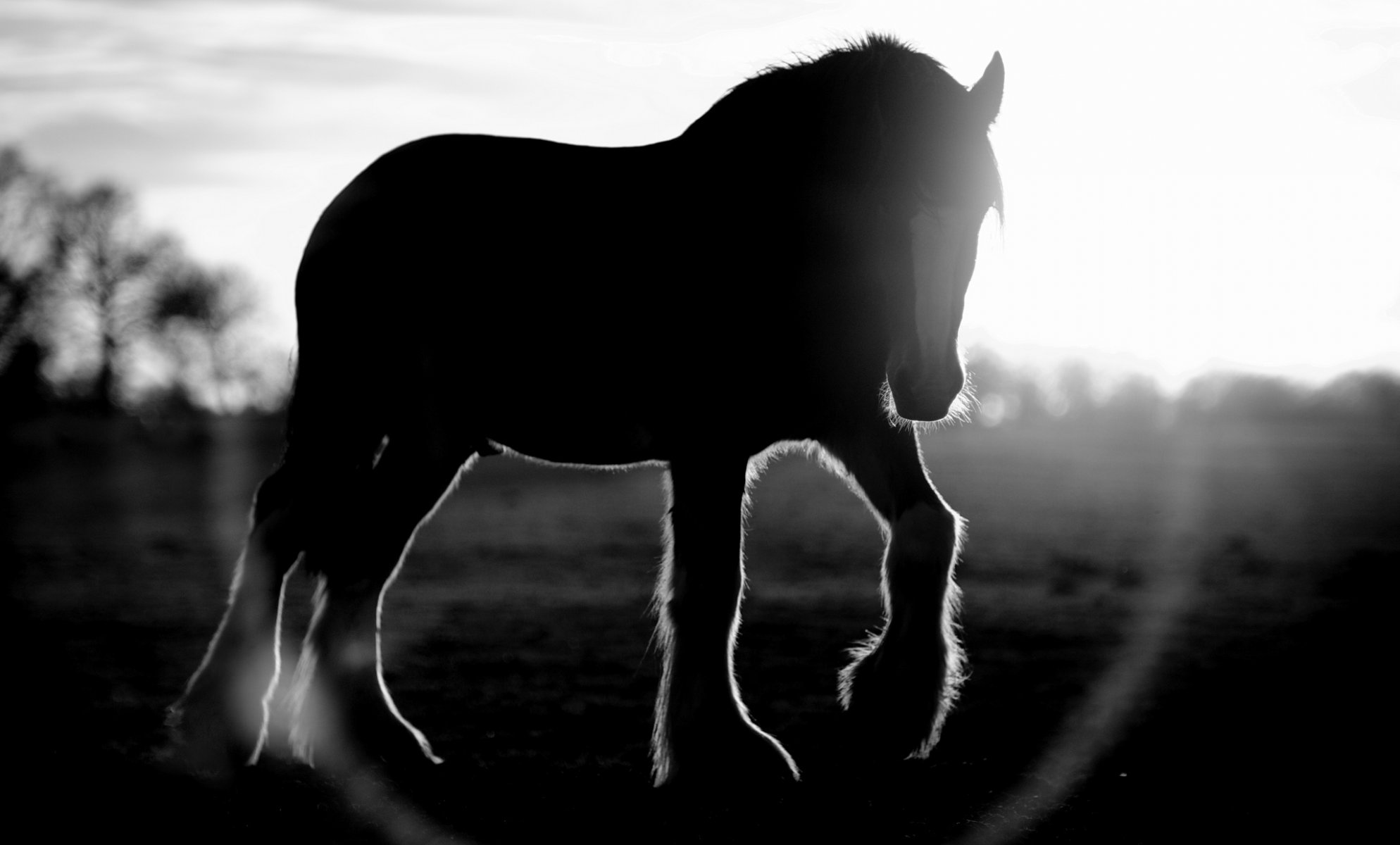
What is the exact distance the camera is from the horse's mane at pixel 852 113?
172 inches

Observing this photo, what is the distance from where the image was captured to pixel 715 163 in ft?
16.0

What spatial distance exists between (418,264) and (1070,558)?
1265 centimetres

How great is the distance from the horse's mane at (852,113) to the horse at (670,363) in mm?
11

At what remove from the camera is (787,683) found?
7.82 metres

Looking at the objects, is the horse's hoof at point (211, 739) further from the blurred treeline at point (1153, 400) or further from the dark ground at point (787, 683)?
the blurred treeline at point (1153, 400)

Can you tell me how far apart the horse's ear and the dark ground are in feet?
7.78

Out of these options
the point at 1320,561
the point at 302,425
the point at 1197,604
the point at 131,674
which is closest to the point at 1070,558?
the point at 1320,561

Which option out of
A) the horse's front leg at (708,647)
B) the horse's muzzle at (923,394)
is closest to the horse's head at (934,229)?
the horse's muzzle at (923,394)

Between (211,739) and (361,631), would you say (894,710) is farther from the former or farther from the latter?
(211,739)

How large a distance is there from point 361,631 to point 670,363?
1.81m

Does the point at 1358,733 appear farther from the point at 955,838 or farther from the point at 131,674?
the point at 131,674

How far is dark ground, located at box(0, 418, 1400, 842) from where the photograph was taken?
4562 millimetres

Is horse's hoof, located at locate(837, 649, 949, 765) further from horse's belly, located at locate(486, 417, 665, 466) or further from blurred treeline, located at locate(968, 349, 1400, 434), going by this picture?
blurred treeline, located at locate(968, 349, 1400, 434)

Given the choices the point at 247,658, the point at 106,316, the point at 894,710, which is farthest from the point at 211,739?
the point at 106,316
